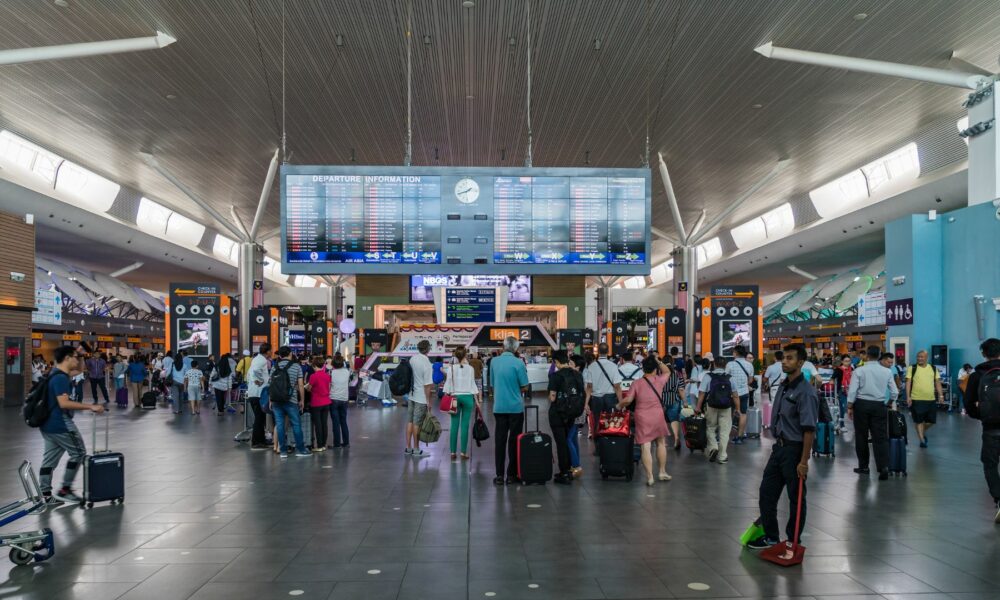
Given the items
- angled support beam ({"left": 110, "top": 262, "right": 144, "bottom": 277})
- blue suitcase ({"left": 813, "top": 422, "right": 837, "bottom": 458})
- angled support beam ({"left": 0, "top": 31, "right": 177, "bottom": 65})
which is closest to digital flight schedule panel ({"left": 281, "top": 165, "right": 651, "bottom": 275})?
angled support beam ({"left": 0, "top": 31, "right": 177, "bottom": 65})

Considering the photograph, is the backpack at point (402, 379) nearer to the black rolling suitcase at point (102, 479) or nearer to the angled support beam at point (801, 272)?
the black rolling suitcase at point (102, 479)

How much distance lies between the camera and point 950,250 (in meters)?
19.2

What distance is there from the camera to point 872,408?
8.75 meters

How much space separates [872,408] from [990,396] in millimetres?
2411

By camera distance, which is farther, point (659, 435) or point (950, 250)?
point (950, 250)

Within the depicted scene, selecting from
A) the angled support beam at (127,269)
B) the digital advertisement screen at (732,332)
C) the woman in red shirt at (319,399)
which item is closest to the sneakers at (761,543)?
the woman in red shirt at (319,399)

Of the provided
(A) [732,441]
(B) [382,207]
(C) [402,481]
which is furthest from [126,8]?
(A) [732,441]

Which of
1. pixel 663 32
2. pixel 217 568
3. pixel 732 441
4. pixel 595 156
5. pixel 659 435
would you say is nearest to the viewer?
pixel 217 568

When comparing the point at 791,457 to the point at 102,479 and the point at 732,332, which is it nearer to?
the point at 102,479

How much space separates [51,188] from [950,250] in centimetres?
2798

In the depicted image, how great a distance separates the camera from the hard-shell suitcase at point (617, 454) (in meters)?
8.42

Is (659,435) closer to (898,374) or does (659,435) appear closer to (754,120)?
(898,374)

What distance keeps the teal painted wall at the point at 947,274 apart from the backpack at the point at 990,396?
12.6 metres

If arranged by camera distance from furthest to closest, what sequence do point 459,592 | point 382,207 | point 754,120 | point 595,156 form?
1. point 595,156
2. point 754,120
3. point 382,207
4. point 459,592
